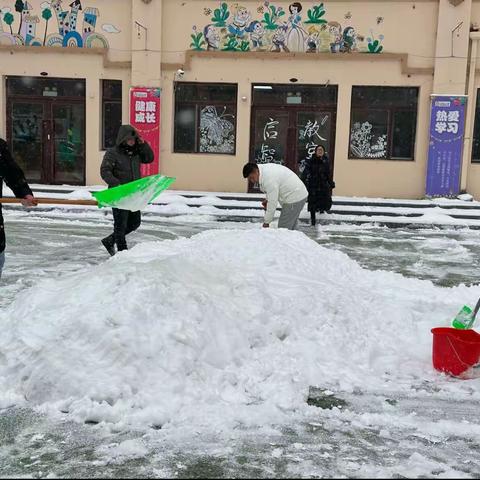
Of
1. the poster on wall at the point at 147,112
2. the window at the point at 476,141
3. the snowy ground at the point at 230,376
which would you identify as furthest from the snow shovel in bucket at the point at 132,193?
the window at the point at 476,141

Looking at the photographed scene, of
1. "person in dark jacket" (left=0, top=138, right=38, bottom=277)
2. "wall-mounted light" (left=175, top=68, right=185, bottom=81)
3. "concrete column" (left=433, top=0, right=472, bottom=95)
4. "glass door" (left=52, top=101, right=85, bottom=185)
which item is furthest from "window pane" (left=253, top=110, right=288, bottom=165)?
"person in dark jacket" (left=0, top=138, right=38, bottom=277)

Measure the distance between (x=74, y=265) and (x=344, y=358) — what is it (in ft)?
15.6

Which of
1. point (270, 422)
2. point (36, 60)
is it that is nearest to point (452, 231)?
point (270, 422)

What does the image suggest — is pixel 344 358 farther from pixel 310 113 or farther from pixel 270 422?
pixel 310 113

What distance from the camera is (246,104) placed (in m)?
16.8

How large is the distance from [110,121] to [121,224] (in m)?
10.00

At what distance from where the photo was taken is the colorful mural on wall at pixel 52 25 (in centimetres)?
1688

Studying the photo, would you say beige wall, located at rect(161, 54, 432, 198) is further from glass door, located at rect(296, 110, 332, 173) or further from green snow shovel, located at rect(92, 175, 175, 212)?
green snow shovel, located at rect(92, 175, 175, 212)

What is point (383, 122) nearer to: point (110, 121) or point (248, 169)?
point (110, 121)

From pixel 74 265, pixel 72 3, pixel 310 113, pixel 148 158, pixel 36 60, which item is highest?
pixel 72 3

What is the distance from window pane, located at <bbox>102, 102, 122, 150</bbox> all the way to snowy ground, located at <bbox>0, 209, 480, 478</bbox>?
11404 mm

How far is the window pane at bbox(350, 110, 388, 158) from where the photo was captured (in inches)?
659

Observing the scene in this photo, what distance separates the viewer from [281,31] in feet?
54.0

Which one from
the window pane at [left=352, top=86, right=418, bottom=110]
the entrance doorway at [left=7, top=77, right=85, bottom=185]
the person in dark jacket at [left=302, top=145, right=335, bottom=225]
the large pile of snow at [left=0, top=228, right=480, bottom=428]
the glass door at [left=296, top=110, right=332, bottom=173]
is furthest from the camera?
the entrance doorway at [left=7, top=77, right=85, bottom=185]
